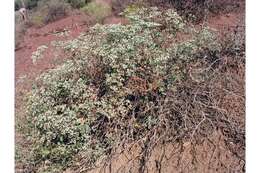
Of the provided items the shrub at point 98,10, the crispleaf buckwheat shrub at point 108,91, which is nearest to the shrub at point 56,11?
the shrub at point 98,10

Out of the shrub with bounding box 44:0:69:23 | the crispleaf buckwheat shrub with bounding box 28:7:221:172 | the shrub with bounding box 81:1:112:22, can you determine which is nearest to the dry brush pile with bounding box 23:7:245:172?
the crispleaf buckwheat shrub with bounding box 28:7:221:172

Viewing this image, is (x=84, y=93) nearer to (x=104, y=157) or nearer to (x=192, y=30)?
(x=104, y=157)

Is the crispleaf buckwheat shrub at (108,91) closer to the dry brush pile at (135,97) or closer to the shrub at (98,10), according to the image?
the dry brush pile at (135,97)

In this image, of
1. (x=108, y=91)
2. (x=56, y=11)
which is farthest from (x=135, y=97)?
(x=56, y=11)

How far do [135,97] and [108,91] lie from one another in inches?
12.3

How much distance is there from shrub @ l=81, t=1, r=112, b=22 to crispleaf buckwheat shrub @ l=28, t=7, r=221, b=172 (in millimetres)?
4130

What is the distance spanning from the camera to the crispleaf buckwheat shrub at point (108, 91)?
5004 mm

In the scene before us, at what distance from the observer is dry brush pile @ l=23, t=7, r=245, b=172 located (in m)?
4.94

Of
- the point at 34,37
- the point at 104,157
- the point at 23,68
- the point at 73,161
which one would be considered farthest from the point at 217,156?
the point at 34,37

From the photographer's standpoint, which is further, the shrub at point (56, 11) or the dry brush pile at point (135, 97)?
the shrub at point (56, 11)

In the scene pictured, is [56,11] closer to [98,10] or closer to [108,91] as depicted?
[98,10]

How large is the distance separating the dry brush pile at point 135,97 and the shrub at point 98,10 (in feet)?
13.7

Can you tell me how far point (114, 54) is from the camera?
17.0ft

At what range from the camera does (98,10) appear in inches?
397
